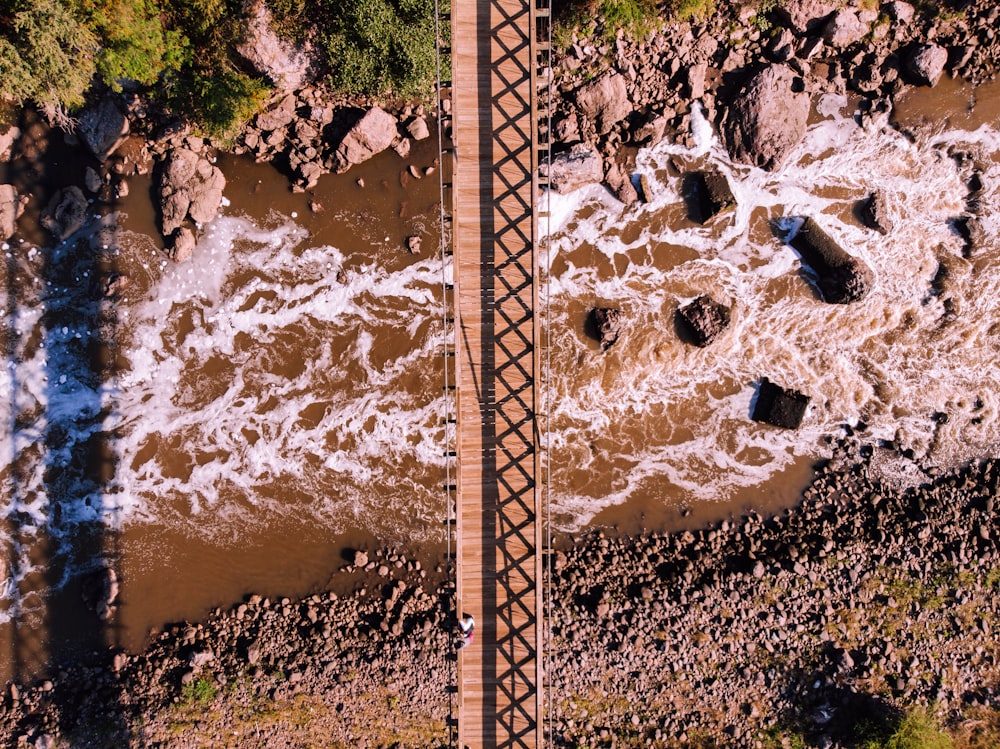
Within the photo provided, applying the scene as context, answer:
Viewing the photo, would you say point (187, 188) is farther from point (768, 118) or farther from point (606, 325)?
point (768, 118)

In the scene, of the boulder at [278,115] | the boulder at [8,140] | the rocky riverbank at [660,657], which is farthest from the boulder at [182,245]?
the rocky riverbank at [660,657]

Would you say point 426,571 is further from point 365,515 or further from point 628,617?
point 628,617

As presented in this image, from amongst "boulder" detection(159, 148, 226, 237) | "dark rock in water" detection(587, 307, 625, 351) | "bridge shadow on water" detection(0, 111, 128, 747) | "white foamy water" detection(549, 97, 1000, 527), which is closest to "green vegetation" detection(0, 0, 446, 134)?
"boulder" detection(159, 148, 226, 237)

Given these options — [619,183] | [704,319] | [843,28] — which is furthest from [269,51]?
[843,28]

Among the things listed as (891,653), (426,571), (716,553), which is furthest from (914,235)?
(426,571)

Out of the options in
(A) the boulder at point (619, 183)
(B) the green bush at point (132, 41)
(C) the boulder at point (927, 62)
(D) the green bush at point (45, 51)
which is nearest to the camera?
(D) the green bush at point (45, 51)

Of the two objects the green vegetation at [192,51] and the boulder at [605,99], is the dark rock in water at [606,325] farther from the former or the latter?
the green vegetation at [192,51]
